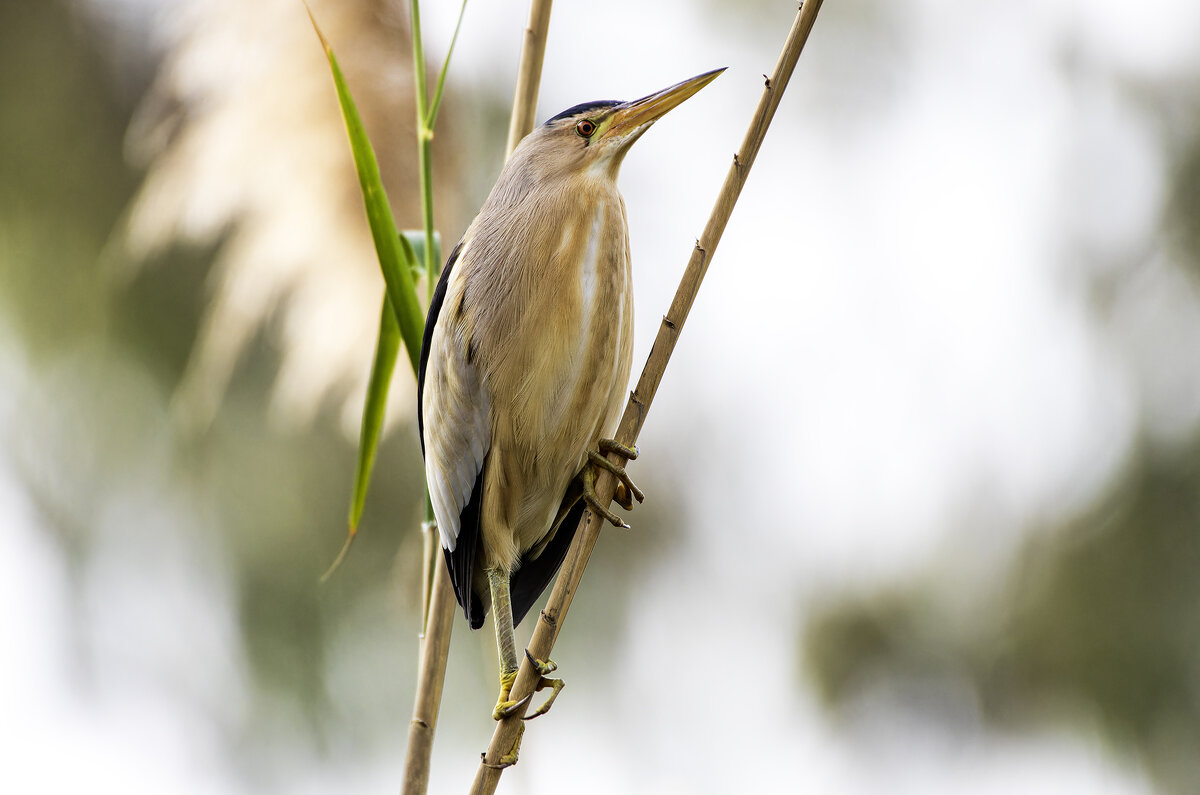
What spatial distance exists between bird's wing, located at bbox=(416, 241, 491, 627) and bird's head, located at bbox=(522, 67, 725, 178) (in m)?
0.14

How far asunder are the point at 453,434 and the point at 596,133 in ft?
1.04

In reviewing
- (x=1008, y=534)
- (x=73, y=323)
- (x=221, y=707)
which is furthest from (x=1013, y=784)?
(x=73, y=323)

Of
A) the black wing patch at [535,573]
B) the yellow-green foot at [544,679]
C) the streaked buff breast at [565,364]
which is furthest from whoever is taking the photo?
the black wing patch at [535,573]

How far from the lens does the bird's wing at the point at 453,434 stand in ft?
2.72

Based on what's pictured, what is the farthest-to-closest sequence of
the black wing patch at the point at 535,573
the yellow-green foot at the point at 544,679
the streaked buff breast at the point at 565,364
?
the black wing patch at the point at 535,573 → the streaked buff breast at the point at 565,364 → the yellow-green foot at the point at 544,679

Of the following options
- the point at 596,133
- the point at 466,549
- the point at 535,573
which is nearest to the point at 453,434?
the point at 466,549

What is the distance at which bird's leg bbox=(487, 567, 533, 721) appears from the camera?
77 centimetres

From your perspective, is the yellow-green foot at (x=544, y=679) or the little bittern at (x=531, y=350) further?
the little bittern at (x=531, y=350)

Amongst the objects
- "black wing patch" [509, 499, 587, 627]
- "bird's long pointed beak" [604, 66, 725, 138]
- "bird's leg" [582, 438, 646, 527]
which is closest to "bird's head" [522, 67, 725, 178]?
"bird's long pointed beak" [604, 66, 725, 138]

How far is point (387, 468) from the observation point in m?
2.18

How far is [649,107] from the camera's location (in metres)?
0.83

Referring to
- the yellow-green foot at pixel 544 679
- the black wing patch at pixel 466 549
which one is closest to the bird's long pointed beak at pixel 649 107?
the black wing patch at pixel 466 549

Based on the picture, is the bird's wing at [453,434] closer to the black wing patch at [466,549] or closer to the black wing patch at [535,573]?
the black wing patch at [466,549]

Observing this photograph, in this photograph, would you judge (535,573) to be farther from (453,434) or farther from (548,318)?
(548,318)
